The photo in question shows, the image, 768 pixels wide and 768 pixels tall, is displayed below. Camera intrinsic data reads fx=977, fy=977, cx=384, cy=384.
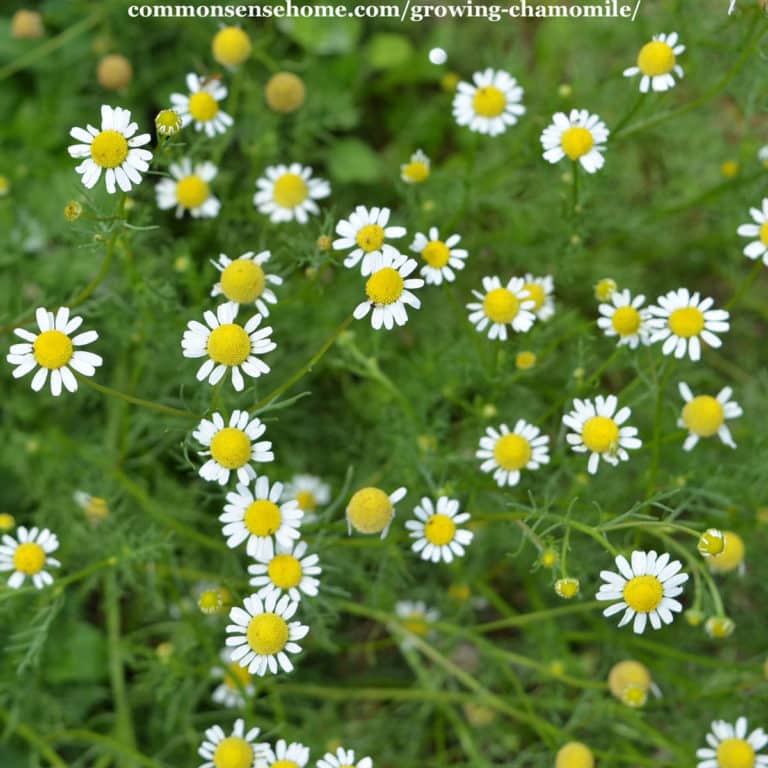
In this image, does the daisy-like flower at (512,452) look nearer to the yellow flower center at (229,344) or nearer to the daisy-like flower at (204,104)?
the yellow flower center at (229,344)

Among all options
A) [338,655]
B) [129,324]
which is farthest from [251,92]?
[338,655]

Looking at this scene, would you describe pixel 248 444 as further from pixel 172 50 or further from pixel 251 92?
pixel 172 50

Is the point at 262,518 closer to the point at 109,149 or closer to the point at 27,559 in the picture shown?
the point at 27,559

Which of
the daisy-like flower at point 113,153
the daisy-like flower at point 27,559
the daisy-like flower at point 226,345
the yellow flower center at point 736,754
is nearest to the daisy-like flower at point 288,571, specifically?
the daisy-like flower at point 226,345

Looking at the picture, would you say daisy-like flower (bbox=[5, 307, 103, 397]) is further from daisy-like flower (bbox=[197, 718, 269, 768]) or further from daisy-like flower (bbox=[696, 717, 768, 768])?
daisy-like flower (bbox=[696, 717, 768, 768])

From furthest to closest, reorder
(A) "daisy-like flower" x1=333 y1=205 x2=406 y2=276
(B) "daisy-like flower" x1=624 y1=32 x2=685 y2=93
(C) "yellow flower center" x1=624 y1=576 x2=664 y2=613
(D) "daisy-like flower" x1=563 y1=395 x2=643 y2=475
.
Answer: (B) "daisy-like flower" x1=624 y1=32 x2=685 y2=93 → (D) "daisy-like flower" x1=563 y1=395 x2=643 y2=475 → (A) "daisy-like flower" x1=333 y1=205 x2=406 y2=276 → (C) "yellow flower center" x1=624 y1=576 x2=664 y2=613

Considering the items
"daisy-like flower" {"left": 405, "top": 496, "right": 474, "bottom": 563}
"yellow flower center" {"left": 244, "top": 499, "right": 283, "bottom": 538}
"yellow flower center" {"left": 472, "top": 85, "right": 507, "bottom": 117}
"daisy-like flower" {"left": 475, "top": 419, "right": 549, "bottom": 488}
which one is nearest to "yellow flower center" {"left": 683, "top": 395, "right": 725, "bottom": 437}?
"daisy-like flower" {"left": 475, "top": 419, "right": 549, "bottom": 488}
